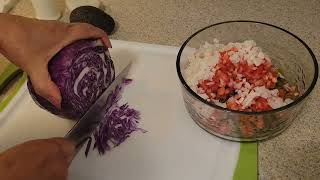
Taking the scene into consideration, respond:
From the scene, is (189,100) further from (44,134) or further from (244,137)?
(44,134)

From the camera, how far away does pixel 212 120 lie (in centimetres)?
85

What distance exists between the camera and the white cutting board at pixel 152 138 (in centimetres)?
84

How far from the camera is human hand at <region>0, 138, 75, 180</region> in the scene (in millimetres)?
621

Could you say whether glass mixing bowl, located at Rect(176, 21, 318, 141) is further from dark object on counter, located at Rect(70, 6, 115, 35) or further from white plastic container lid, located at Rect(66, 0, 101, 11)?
white plastic container lid, located at Rect(66, 0, 101, 11)

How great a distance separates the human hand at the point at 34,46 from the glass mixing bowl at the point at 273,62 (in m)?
0.27

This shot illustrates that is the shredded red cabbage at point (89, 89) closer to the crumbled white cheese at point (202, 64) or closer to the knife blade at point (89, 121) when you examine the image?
the knife blade at point (89, 121)

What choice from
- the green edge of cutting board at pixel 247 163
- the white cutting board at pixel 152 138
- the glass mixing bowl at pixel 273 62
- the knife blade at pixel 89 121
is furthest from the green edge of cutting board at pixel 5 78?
the green edge of cutting board at pixel 247 163

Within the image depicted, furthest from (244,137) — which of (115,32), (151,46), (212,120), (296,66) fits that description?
(115,32)

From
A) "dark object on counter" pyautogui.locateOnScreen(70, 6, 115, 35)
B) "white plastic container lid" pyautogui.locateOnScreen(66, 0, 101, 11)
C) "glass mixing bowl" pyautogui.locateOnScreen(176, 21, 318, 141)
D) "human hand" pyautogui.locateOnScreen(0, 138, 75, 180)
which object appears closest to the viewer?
"human hand" pyautogui.locateOnScreen(0, 138, 75, 180)

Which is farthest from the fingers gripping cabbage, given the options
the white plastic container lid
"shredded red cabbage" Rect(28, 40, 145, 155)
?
the white plastic container lid

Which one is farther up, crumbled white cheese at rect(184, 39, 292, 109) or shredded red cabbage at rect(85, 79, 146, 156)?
crumbled white cheese at rect(184, 39, 292, 109)

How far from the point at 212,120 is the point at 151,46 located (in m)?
0.33

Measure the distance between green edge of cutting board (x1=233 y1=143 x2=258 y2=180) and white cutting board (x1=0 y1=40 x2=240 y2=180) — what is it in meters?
0.01

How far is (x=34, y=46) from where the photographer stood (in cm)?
83
